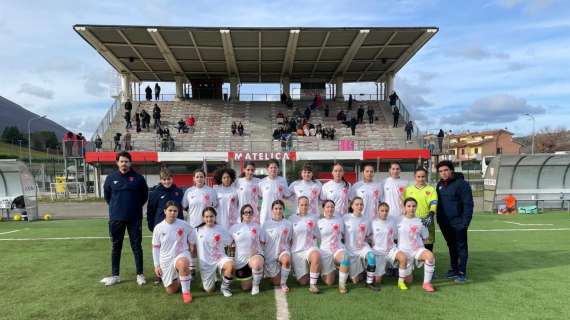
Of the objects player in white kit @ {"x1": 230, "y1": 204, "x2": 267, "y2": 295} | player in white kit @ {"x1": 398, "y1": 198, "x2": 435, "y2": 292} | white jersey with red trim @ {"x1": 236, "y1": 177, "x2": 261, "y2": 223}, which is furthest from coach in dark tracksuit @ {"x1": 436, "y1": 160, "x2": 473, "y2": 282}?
white jersey with red trim @ {"x1": 236, "y1": 177, "x2": 261, "y2": 223}

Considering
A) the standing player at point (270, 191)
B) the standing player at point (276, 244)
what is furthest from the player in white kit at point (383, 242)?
the standing player at point (270, 191)

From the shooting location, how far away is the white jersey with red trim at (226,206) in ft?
20.6

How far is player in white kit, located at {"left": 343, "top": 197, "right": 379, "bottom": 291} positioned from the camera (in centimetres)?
559

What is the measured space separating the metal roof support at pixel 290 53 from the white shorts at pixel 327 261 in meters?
20.9

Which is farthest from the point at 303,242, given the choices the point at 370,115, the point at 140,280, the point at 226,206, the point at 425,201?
the point at 370,115

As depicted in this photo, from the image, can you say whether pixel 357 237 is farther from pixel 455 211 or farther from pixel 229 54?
pixel 229 54

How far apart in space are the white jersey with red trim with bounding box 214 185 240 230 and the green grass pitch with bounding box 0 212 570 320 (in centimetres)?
101

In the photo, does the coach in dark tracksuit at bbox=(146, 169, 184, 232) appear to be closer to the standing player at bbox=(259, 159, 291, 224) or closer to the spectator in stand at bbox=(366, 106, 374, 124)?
the standing player at bbox=(259, 159, 291, 224)

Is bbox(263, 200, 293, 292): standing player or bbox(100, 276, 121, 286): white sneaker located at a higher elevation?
bbox(263, 200, 293, 292): standing player

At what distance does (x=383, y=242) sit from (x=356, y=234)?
1.33ft

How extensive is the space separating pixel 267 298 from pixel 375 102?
1215 inches

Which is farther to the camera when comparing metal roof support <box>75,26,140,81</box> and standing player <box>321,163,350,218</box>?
metal roof support <box>75,26,140,81</box>

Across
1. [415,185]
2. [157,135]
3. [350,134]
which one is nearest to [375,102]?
[350,134]

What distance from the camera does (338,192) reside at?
6344 millimetres
